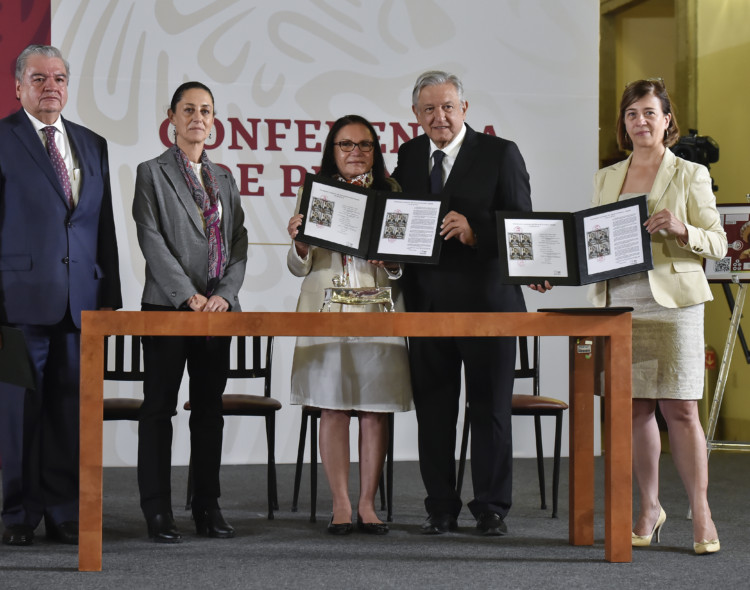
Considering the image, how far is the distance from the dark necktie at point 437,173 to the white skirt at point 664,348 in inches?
31.4

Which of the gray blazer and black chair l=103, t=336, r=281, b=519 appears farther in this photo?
black chair l=103, t=336, r=281, b=519

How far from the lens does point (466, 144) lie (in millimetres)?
3699

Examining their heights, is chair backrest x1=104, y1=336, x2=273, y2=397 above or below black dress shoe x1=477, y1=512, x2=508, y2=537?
above

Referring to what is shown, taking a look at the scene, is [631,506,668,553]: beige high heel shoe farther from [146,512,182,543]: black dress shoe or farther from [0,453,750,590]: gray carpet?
[146,512,182,543]: black dress shoe

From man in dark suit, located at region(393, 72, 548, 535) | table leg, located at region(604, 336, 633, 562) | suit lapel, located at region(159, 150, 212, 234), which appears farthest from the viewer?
man in dark suit, located at region(393, 72, 548, 535)

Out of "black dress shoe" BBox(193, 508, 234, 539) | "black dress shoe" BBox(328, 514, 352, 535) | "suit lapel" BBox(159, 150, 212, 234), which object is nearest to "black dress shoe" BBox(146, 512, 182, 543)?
"black dress shoe" BBox(193, 508, 234, 539)

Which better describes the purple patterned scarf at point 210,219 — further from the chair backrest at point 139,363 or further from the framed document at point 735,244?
the framed document at point 735,244

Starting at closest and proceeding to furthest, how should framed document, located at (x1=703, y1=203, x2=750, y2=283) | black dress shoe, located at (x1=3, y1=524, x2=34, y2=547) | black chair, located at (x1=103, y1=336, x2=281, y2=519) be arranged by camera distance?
black dress shoe, located at (x1=3, y1=524, x2=34, y2=547) < black chair, located at (x1=103, y1=336, x2=281, y2=519) < framed document, located at (x1=703, y1=203, x2=750, y2=283)

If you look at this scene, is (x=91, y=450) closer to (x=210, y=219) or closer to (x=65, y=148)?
(x=210, y=219)

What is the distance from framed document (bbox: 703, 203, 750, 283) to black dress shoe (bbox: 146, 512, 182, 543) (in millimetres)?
2887

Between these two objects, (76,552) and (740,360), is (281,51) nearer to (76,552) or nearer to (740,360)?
(76,552)

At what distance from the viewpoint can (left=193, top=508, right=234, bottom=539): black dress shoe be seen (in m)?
3.54

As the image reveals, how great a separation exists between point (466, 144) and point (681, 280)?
3.09 ft

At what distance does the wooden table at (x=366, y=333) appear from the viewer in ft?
9.93
